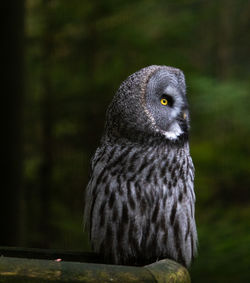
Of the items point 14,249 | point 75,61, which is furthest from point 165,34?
point 14,249

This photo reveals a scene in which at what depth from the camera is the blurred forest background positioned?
4.86m

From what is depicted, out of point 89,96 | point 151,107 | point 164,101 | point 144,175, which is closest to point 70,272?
point 144,175

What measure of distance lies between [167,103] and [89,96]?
2564 mm

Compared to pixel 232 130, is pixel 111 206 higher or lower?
lower

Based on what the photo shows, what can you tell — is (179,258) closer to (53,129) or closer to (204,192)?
(204,192)

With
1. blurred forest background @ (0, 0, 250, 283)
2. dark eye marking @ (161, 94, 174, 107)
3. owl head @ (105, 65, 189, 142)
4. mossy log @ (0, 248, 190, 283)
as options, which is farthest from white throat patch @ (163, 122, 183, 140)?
blurred forest background @ (0, 0, 250, 283)

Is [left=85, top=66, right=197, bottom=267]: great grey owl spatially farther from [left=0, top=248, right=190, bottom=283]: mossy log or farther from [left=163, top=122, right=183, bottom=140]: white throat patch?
[left=0, top=248, right=190, bottom=283]: mossy log

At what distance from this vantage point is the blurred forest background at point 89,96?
4.86 meters

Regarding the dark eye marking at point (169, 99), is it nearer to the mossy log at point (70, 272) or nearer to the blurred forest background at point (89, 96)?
the mossy log at point (70, 272)

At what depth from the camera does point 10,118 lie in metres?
4.48

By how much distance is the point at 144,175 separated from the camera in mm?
2672

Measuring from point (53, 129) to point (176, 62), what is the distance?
139 centimetres

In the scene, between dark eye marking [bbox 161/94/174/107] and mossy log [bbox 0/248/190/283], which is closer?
mossy log [bbox 0/248/190/283]

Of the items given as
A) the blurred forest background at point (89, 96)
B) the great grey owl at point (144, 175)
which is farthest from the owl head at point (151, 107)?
the blurred forest background at point (89, 96)
